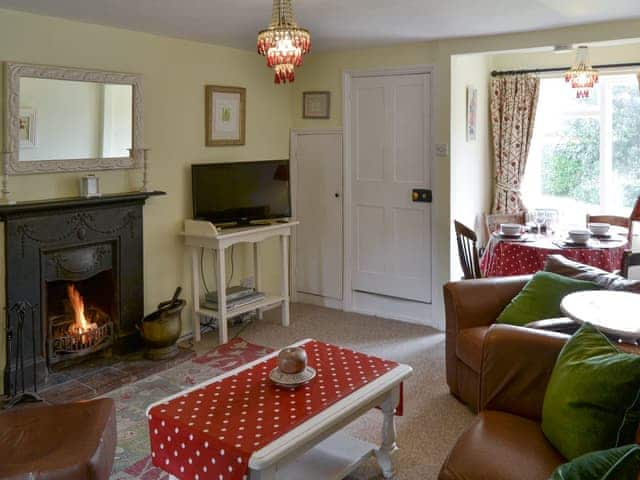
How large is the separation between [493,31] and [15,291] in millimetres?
3576

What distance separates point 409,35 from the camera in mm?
4574

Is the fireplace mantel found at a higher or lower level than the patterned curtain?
lower

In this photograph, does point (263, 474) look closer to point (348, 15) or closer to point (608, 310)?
point (608, 310)

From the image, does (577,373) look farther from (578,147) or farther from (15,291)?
(578,147)

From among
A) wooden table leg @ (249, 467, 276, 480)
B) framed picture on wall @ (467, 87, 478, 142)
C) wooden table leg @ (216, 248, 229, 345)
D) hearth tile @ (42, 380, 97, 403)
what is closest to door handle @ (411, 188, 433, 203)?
framed picture on wall @ (467, 87, 478, 142)

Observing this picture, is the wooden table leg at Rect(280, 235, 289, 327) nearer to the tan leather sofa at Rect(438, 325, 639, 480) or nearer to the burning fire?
the burning fire

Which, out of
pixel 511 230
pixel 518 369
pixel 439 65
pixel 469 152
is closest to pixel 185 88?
pixel 439 65

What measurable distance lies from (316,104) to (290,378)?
3.39 meters

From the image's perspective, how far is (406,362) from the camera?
4273 mm

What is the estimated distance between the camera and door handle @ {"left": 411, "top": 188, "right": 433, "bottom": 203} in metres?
4.96

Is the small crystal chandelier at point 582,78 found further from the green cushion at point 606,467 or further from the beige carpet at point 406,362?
the green cushion at point 606,467

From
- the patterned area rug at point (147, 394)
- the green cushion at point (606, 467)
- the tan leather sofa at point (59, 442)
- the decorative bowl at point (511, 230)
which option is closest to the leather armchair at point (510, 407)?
the green cushion at point (606, 467)

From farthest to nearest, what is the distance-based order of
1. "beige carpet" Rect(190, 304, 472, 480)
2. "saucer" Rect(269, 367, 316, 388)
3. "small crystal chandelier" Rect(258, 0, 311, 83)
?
"beige carpet" Rect(190, 304, 472, 480) < "small crystal chandelier" Rect(258, 0, 311, 83) < "saucer" Rect(269, 367, 316, 388)

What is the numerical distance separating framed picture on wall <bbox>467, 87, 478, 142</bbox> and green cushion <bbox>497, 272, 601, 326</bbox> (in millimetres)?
2346
